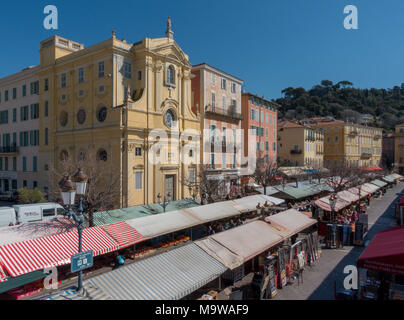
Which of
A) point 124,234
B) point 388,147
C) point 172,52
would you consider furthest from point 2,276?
point 388,147

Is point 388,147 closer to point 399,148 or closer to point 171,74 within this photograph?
point 399,148

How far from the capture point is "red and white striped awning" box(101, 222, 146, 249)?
13.6 meters

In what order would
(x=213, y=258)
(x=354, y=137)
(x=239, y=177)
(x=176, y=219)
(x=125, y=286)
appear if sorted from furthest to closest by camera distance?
(x=354, y=137), (x=239, y=177), (x=176, y=219), (x=213, y=258), (x=125, y=286)

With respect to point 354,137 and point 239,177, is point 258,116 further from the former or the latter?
point 354,137

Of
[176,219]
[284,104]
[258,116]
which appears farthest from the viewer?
[284,104]

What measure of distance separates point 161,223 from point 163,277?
7.20m

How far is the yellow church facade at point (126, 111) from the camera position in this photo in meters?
27.2

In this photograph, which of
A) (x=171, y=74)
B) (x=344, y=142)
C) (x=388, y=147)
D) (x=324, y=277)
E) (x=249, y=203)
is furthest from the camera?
(x=388, y=147)

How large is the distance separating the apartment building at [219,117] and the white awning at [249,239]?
18739mm

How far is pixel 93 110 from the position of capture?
29.1m

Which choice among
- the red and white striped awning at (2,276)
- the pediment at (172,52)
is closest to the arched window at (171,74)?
the pediment at (172,52)

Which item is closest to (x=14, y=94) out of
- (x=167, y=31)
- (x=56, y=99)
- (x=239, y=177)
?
(x=56, y=99)

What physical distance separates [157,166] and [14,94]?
2405 cm

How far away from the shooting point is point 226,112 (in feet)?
127
